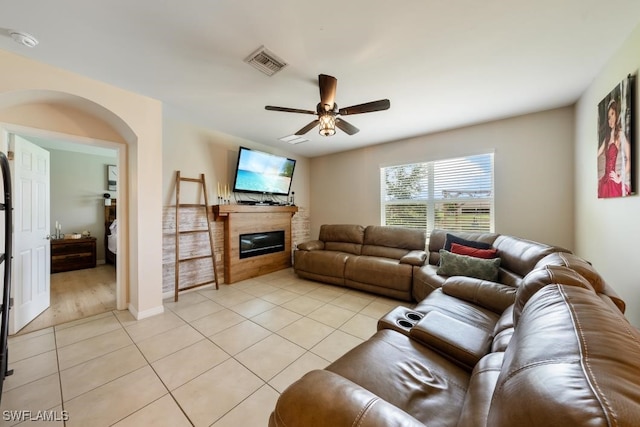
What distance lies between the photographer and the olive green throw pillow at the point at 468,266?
2402 mm

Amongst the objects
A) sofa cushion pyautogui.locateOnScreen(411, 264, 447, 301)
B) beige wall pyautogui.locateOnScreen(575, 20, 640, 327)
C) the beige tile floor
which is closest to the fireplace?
the beige tile floor

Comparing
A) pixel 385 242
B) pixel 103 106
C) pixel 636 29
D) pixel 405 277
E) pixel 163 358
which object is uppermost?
pixel 636 29

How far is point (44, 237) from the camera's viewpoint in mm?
2775

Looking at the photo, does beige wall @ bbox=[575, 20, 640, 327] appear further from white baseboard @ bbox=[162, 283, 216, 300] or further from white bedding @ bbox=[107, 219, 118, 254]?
white bedding @ bbox=[107, 219, 118, 254]

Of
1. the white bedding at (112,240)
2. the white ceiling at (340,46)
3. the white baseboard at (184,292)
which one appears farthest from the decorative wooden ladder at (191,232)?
the white bedding at (112,240)

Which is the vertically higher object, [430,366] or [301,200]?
[301,200]

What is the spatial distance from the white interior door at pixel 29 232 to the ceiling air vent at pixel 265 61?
252 centimetres

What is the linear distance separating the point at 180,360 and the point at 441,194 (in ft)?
13.1

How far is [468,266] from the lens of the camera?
2.53 m

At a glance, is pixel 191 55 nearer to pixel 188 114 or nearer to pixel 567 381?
pixel 188 114

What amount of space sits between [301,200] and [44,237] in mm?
3949

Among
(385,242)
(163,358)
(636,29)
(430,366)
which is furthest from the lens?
(385,242)

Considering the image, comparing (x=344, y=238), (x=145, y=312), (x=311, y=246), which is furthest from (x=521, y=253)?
(x=145, y=312)

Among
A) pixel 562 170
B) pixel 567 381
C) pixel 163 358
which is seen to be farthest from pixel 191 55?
pixel 562 170
